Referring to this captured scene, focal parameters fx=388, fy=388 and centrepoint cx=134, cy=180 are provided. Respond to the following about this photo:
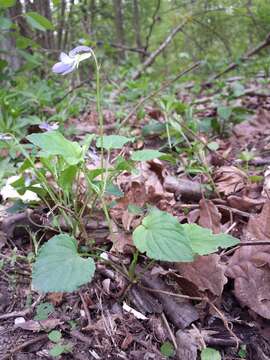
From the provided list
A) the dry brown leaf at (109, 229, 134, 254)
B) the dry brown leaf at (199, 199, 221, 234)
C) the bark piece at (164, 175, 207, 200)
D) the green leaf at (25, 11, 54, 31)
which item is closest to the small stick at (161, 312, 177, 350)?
the dry brown leaf at (109, 229, 134, 254)

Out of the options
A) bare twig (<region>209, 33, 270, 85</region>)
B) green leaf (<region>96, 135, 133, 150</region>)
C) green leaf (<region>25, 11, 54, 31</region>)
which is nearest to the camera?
green leaf (<region>96, 135, 133, 150</region>)

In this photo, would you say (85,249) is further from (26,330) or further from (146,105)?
(146,105)

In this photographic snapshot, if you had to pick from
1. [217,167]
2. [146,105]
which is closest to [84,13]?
[146,105]

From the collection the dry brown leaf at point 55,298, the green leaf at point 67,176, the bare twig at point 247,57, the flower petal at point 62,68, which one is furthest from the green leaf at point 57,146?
the bare twig at point 247,57

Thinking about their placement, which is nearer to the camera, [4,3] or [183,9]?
[4,3]

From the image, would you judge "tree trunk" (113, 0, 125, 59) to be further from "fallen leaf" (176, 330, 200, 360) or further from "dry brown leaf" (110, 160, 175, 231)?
"fallen leaf" (176, 330, 200, 360)

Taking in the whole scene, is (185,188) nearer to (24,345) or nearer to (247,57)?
(24,345)

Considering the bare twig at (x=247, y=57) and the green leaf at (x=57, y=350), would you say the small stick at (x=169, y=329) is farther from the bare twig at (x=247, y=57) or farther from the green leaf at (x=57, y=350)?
the bare twig at (x=247, y=57)

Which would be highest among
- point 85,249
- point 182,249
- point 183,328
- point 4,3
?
point 4,3
